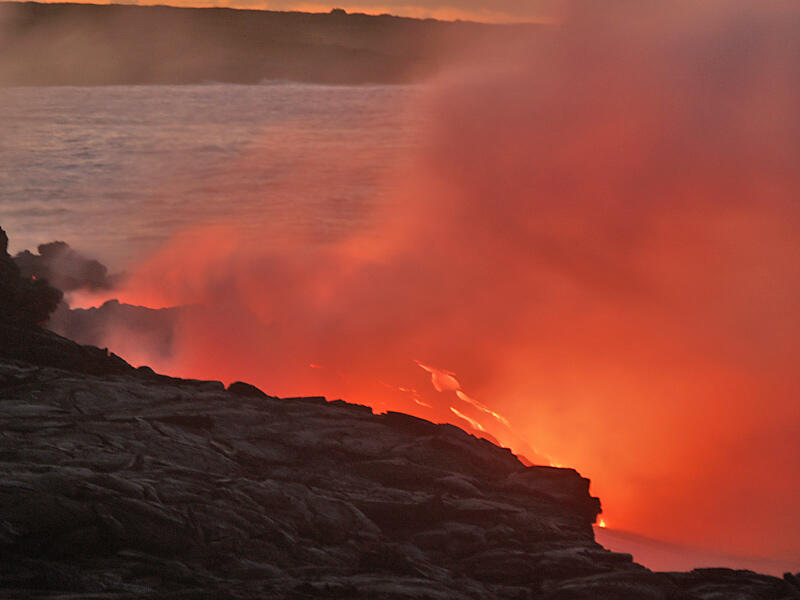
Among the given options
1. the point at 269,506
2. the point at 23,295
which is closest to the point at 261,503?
the point at 269,506

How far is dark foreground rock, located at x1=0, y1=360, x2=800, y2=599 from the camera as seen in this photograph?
25.2 metres

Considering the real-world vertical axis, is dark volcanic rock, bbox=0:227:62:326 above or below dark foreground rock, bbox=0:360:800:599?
above

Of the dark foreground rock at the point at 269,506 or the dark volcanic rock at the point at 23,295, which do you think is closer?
the dark foreground rock at the point at 269,506

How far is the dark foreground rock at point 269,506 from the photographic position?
82.8 ft

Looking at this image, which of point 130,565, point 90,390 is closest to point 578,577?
point 130,565

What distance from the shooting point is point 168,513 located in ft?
90.8

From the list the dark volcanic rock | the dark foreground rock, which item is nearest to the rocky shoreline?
the dark foreground rock

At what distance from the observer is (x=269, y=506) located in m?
31.4

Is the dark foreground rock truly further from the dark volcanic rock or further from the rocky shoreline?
the dark volcanic rock

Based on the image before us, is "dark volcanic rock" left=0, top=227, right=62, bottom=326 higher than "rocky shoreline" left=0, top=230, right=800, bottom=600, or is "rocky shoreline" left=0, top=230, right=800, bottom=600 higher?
"dark volcanic rock" left=0, top=227, right=62, bottom=326

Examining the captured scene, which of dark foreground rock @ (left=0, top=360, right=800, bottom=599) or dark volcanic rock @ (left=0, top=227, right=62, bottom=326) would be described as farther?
dark volcanic rock @ (left=0, top=227, right=62, bottom=326)

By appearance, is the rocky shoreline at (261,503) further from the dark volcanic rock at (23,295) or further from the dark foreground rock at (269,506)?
the dark volcanic rock at (23,295)

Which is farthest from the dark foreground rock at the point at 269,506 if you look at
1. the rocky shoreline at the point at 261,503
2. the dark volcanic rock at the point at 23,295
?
the dark volcanic rock at the point at 23,295

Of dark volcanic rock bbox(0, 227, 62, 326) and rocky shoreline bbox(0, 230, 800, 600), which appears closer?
rocky shoreline bbox(0, 230, 800, 600)
